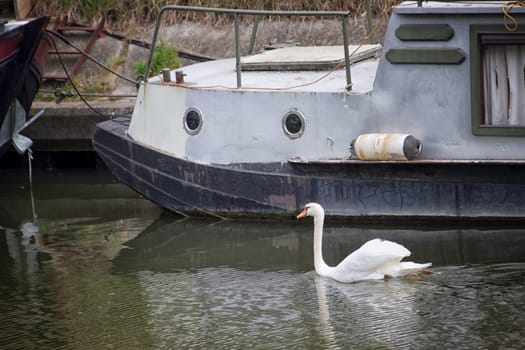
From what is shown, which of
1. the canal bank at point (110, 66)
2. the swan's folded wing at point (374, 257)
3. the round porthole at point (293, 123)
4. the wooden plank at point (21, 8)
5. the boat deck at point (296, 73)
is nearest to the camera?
the swan's folded wing at point (374, 257)

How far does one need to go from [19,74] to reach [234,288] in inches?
207

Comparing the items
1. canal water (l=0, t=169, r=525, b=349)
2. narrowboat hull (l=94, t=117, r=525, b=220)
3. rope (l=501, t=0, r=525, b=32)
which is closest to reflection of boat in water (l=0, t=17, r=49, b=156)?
canal water (l=0, t=169, r=525, b=349)

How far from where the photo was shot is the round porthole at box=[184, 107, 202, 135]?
42.1 ft

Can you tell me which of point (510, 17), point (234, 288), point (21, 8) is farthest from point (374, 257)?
point (21, 8)

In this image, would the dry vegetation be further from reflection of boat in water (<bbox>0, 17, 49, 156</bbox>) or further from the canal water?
the canal water

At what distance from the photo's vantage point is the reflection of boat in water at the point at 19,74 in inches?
565

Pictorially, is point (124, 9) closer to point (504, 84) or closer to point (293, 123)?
point (293, 123)

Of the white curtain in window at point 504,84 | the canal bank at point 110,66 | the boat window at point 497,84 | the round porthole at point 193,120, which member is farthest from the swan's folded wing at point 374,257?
the canal bank at point 110,66

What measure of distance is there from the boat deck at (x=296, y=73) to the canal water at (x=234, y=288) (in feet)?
4.67

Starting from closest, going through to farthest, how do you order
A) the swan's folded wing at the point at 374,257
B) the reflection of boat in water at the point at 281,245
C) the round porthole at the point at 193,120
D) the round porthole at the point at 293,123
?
the swan's folded wing at the point at 374,257 < the reflection of boat in water at the point at 281,245 < the round porthole at the point at 293,123 < the round porthole at the point at 193,120

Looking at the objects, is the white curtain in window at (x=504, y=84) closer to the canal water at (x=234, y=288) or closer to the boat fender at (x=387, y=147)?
the boat fender at (x=387, y=147)

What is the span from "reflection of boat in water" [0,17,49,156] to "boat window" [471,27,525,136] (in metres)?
5.56

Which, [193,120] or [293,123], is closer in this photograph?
[293,123]

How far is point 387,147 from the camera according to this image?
462 inches
